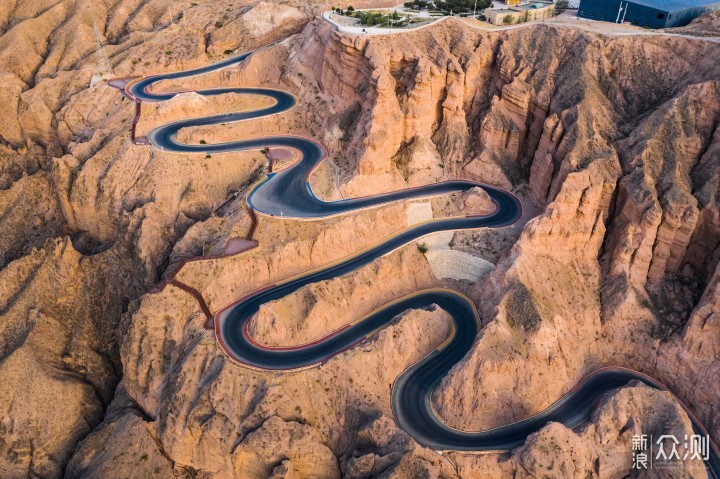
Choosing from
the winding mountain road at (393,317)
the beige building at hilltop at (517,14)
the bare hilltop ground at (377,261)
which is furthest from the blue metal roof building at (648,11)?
the winding mountain road at (393,317)

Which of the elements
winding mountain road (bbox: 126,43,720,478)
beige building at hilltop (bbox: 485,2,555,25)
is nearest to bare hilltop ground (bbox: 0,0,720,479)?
winding mountain road (bbox: 126,43,720,478)

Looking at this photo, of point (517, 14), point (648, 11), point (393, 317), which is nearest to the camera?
point (393, 317)

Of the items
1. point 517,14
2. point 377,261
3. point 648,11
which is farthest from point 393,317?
point 648,11

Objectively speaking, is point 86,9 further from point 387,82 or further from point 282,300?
point 282,300

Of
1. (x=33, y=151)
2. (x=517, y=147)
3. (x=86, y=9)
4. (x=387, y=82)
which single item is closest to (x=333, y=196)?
(x=387, y=82)

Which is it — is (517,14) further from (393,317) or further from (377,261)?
(393,317)

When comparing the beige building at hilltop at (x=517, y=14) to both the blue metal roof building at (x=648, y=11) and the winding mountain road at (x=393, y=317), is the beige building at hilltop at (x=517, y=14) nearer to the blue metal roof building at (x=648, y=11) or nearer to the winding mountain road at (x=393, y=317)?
the blue metal roof building at (x=648, y=11)
